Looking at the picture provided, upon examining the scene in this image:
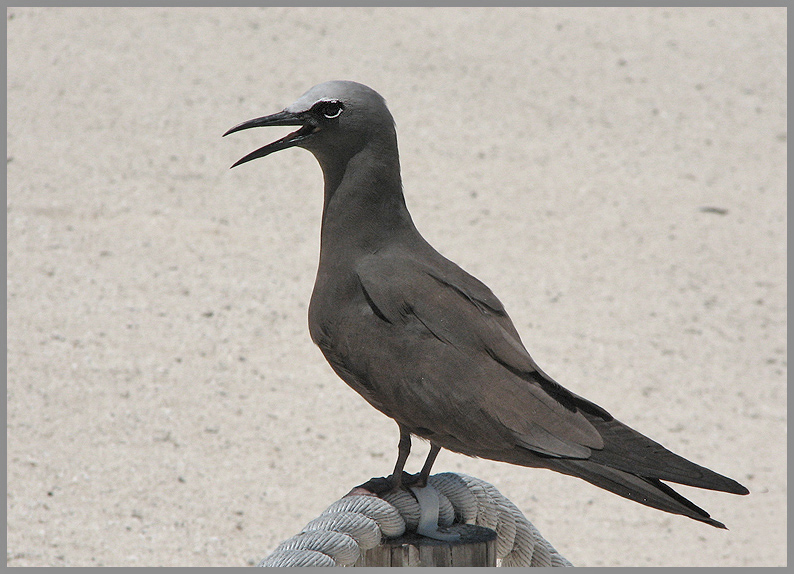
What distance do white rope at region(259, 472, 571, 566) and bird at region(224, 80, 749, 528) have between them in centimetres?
9

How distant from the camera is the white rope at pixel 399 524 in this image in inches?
81.7

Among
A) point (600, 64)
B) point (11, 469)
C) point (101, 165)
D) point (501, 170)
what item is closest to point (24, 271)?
point (101, 165)

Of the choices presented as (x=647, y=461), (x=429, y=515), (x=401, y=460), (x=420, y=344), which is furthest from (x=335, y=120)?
(x=647, y=461)

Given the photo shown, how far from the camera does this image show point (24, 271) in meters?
6.09

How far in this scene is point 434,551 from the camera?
2.12 m

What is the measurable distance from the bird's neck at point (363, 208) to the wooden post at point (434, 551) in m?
0.69

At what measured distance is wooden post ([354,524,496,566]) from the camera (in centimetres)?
212

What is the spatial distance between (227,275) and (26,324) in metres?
1.25

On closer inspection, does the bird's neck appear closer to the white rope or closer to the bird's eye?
the bird's eye

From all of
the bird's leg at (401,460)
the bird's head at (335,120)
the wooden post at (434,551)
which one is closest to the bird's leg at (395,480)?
the bird's leg at (401,460)

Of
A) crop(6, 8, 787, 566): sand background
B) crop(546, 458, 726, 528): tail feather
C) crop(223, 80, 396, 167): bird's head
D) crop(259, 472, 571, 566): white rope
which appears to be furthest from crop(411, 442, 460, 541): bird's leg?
crop(6, 8, 787, 566): sand background

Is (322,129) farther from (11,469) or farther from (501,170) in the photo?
(501,170)

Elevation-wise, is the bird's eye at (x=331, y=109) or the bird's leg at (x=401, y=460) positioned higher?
the bird's eye at (x=331, y=109)

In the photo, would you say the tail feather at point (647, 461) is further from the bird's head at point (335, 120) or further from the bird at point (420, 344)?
the bird's head at point (335, 120)
